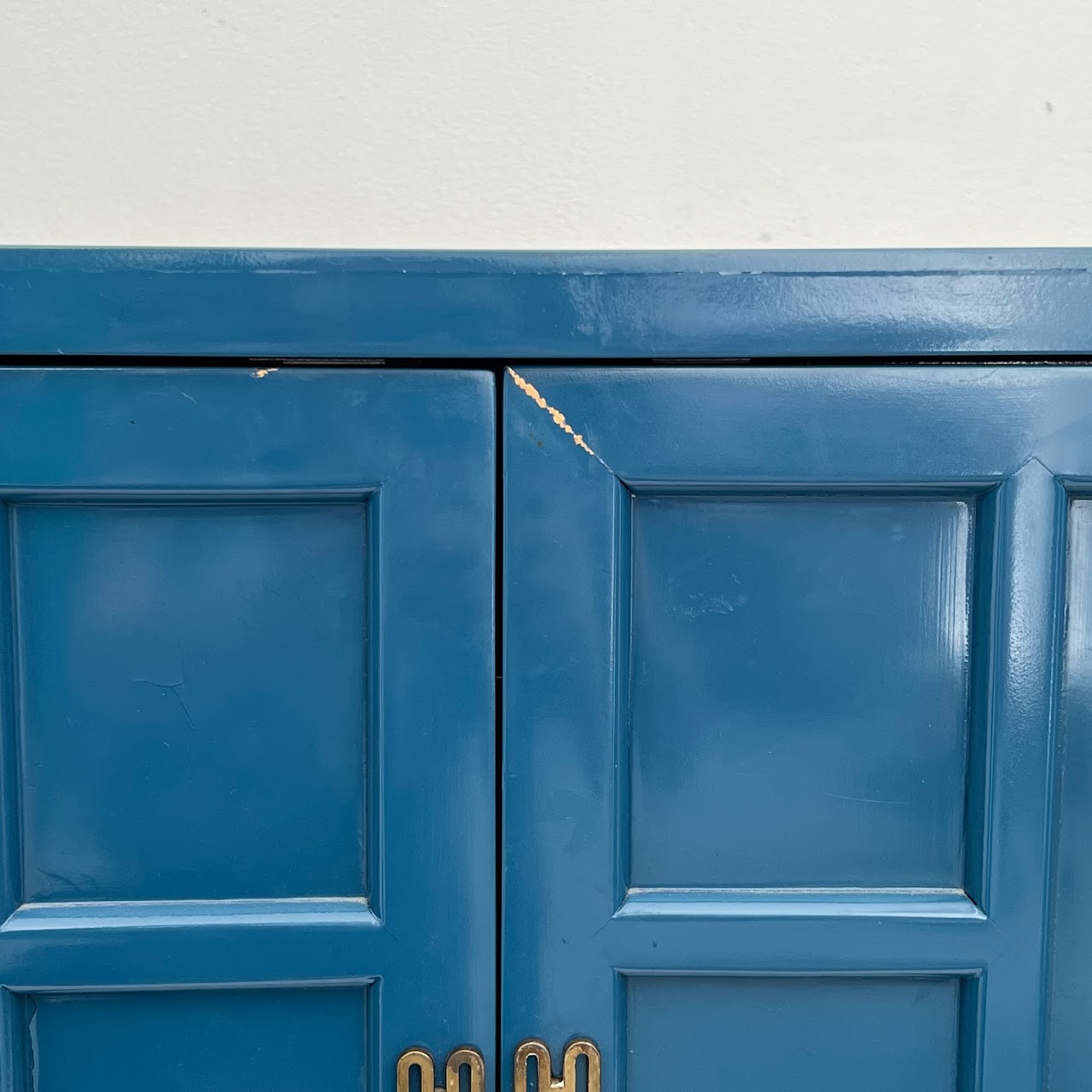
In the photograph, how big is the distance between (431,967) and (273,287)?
60 cm

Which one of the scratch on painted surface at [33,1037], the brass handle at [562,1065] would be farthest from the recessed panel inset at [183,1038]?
the brass handle at [562,1065]

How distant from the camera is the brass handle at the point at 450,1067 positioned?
2.31 feet

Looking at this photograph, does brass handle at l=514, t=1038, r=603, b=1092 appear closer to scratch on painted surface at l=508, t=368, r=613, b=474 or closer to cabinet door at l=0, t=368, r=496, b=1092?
cabinet door at l=0, t=368, r=496, b=1092

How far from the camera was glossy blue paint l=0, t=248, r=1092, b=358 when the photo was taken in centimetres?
66

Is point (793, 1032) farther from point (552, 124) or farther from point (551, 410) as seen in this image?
point (552, 124)

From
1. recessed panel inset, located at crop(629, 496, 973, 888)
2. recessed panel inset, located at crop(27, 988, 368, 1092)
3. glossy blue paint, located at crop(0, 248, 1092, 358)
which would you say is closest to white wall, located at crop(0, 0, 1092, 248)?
glossy blue paint, located at crop(0, 248, 1092, 358)

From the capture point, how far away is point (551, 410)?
2.24ft

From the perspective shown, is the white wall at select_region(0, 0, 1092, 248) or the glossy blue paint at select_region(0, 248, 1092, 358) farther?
the white wall at select_region(0, 0, 1092, 248)

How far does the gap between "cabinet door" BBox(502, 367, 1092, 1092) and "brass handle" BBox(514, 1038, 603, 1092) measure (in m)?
0.01

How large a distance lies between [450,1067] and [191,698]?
15.7 inches

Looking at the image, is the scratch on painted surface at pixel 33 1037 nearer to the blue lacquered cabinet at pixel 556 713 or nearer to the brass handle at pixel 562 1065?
the blue lacquered cabinet at pixel 556 713

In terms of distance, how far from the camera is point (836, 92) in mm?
793

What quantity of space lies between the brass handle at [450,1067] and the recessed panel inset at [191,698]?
161 millimetres

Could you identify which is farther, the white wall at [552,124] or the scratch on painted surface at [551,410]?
the white wall at [552,124]
